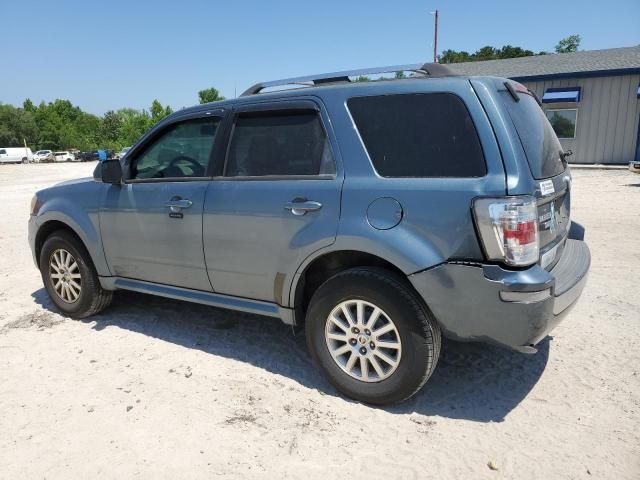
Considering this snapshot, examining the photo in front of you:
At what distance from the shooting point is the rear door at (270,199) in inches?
126

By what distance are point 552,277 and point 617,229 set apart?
642cm

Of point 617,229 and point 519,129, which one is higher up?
point 519,129

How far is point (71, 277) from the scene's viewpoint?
184 inches

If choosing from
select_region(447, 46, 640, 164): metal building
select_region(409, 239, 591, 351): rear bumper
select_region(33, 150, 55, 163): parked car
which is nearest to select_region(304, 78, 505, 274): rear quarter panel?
select_region(409, 239, 591, 351): rear bumper

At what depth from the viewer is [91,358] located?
154 inches

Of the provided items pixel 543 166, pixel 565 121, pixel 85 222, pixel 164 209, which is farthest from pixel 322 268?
pixel 565 121

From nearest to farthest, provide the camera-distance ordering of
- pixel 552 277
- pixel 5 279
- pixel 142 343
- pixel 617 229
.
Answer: pixel 552 277 < pixel 142 343 < pixel 5 279 < pixel 617 229

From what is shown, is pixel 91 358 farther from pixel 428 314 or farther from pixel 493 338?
pixel 493 338

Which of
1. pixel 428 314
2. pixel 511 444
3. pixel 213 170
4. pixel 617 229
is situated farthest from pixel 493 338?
pixel 617 229

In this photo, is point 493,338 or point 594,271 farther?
point 594,271

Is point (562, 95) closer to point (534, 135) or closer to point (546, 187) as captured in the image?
point (534, 135)

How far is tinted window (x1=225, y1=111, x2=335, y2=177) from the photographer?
10.8 ft

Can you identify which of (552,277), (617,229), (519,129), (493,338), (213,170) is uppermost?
(519,129)

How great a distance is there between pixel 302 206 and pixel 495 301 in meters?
1.29
